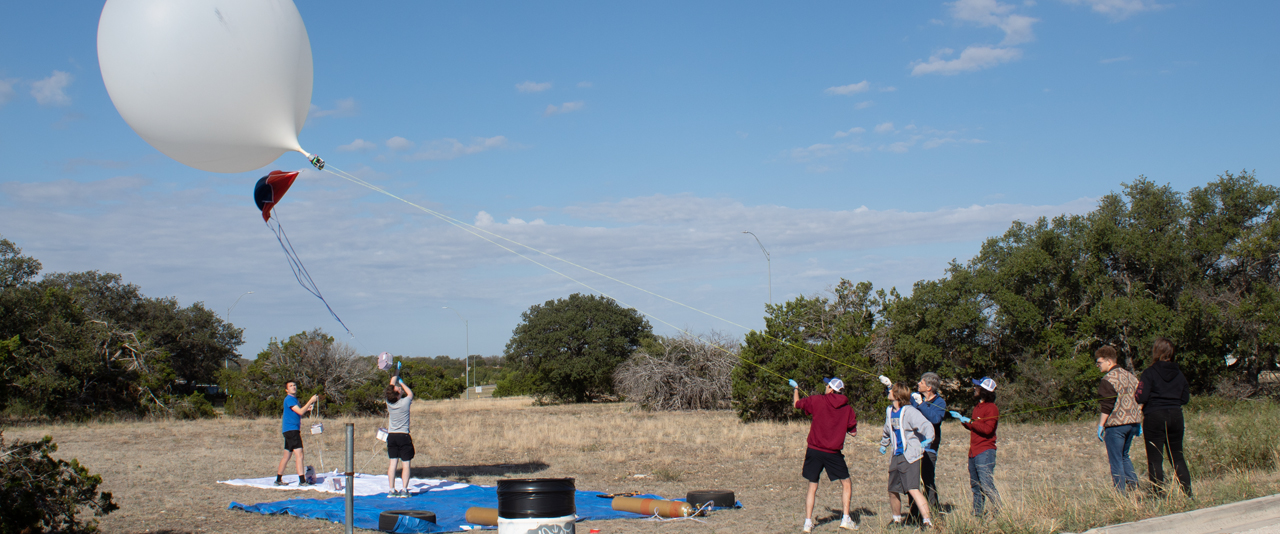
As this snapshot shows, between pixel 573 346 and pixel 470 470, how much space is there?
3160cm

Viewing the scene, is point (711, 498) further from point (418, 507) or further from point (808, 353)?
point (808, 353)

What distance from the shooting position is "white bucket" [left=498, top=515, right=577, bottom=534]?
4676 mm

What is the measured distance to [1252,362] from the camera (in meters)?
19.4

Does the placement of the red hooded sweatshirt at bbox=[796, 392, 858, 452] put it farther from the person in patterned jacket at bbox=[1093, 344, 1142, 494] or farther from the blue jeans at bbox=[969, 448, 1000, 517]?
the person in patterned jacket at bbox=[1093, 344, 1142, 494]

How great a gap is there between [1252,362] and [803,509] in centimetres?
1714

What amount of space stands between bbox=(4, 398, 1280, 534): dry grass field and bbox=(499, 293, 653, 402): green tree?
63.8ft

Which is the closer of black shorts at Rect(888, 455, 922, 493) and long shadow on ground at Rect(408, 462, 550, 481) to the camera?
black shorts at Rect(888, 455, 922, 493)

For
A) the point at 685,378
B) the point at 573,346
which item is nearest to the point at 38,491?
the point at 685,378

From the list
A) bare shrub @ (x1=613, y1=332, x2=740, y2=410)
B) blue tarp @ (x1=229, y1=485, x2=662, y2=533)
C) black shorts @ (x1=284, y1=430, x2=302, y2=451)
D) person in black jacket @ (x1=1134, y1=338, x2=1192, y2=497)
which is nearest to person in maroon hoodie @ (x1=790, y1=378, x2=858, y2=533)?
blue tarp @ (x1=229, y1=485, x2=662, y2=533)

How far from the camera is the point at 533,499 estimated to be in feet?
15.4

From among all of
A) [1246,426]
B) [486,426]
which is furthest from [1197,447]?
[486,426]

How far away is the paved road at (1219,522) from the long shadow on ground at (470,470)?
887 centimetres

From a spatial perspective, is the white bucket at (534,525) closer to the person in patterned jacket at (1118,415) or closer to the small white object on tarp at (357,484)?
the person in patterned jacket at (1118,415)

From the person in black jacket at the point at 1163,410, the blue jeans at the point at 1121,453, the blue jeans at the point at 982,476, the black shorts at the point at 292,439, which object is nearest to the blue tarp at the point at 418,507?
the black shorts at the point at 292,439
